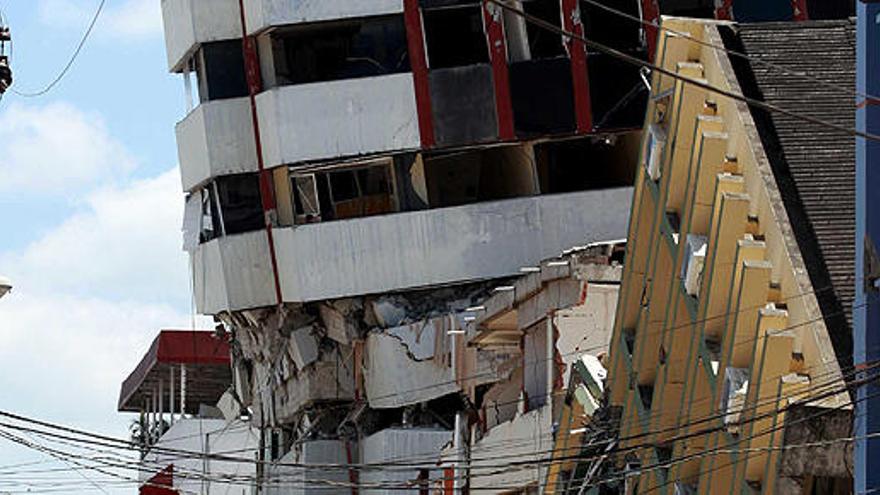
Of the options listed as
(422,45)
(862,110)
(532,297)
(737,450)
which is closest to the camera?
(862,110)

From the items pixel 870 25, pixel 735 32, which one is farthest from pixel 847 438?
pixel 735 32

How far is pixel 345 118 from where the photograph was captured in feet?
175

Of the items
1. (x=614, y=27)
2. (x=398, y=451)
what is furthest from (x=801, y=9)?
(x=398, y=451)

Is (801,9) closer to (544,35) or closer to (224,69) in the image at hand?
(544,35)

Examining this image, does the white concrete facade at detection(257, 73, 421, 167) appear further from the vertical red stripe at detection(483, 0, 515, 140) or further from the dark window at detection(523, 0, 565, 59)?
the dark window at detection(523, 0, 565, 59)

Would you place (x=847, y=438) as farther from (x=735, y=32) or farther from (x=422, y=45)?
(x=422, y=45)

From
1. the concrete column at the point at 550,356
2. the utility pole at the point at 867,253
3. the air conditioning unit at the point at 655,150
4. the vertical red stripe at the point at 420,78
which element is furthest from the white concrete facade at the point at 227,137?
the utility pole at the point at 867,253

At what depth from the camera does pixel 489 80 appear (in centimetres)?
5334

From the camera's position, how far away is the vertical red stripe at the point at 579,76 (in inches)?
2098

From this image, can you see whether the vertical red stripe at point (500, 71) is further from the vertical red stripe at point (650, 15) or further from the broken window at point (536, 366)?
the broken window at point (536, 366)

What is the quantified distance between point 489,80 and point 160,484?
1933 cm

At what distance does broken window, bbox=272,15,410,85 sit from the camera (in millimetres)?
53281

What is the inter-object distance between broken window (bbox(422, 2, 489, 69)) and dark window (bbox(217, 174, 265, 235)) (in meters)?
4.55

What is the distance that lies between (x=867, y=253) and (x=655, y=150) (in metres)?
7.69
